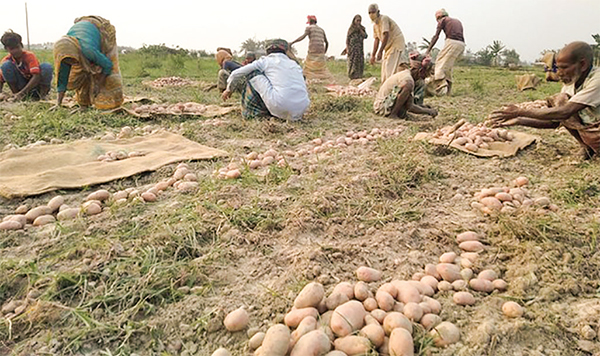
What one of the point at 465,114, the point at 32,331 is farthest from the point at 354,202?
the point at 465,114

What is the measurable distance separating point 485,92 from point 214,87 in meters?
5.02

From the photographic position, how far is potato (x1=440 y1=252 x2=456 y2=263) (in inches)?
72.2

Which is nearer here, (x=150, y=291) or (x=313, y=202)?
(x=150, y=291)

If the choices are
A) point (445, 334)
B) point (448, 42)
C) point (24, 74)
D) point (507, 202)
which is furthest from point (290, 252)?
point (448, 42)

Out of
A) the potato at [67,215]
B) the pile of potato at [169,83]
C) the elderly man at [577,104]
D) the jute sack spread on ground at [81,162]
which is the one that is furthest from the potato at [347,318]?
the pile of potato at [169,83]

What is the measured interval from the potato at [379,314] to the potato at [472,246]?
70 centimetres

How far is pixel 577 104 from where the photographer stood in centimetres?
296

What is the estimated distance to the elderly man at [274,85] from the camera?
4652 millimetres

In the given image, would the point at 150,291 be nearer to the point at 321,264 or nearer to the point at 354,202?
the point at 321,264

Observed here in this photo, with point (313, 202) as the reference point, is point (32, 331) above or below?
below

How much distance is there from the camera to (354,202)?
2422mm

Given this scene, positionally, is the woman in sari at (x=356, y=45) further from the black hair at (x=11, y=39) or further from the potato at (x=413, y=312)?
the potato at (x=413, y=312)

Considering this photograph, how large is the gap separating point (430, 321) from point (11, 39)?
634 cm

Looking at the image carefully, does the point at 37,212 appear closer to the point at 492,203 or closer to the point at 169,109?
the point at 492,203
